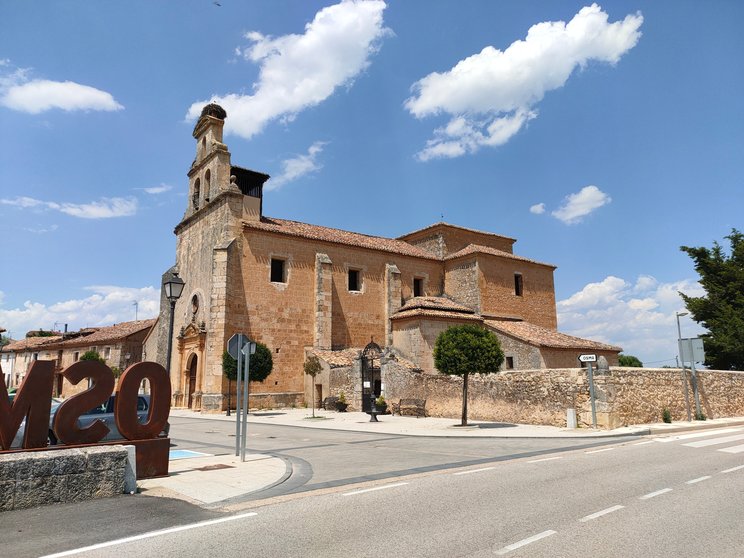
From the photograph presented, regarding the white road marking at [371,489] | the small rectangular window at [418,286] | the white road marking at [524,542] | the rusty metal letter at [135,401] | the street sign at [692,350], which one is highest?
the small rectangular window at [418,286]

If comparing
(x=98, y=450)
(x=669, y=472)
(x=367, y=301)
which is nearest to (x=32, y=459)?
(x=98, y=450)

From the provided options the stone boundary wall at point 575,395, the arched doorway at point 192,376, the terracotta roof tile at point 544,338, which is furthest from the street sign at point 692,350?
the arched doorway at point 192,376

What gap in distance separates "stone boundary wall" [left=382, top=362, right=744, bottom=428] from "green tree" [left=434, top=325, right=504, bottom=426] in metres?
1.45

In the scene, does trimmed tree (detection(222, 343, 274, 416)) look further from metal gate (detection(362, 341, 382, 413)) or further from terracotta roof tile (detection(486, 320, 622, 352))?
terracotta roof tile (detection(486, 320, 622, 352))

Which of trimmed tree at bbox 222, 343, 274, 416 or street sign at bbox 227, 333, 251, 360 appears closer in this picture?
street sign at bbox 227, 333, 251, 360

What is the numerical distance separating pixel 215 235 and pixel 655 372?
21769mm

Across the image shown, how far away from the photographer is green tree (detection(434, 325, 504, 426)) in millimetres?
16766

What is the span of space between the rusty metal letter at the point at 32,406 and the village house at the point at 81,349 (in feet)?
105

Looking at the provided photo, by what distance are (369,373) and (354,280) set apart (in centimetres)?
848

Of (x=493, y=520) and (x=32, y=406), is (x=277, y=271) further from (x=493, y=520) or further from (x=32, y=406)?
(x=493, y=520)

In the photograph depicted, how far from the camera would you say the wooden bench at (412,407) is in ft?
68.1

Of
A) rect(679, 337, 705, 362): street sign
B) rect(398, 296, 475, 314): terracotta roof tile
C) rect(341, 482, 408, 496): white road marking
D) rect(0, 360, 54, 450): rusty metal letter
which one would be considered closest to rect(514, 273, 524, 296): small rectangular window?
rect(398, 296, 475, 314): terracotta roof tile

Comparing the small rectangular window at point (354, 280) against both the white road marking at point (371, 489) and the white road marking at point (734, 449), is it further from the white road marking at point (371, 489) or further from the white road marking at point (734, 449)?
the white road marking at point (371, 489)

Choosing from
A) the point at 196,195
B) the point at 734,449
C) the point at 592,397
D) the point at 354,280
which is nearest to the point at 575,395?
the point at 592,397
